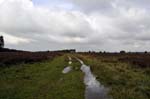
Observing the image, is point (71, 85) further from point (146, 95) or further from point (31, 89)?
point (146, 95)

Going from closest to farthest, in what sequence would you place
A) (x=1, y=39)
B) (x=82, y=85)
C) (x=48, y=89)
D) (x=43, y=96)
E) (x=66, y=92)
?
1. (x=43, y=96)
2. (x=66, y=92)
3. (x=48, y=89)
4. (x=82, y=85)
5. (x=1, y=39)

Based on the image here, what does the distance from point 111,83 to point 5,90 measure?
9.01 metres

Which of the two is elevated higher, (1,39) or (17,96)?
(1,39)

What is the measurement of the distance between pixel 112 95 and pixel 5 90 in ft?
30.3

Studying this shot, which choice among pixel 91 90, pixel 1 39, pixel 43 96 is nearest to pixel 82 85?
pixel 91 90

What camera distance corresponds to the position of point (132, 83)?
28625 millimetres

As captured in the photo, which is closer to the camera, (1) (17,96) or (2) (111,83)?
(1) (17,96)

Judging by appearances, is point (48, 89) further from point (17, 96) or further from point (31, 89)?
point (17, 96)

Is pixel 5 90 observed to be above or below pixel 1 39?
below

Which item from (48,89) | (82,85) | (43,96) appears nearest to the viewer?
(43,96)

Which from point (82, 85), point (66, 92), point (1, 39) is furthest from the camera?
point (1, 39)

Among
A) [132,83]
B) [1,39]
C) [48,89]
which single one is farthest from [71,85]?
[1,39]

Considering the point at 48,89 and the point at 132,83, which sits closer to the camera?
the point at 48,89

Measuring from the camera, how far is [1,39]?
511 feet
